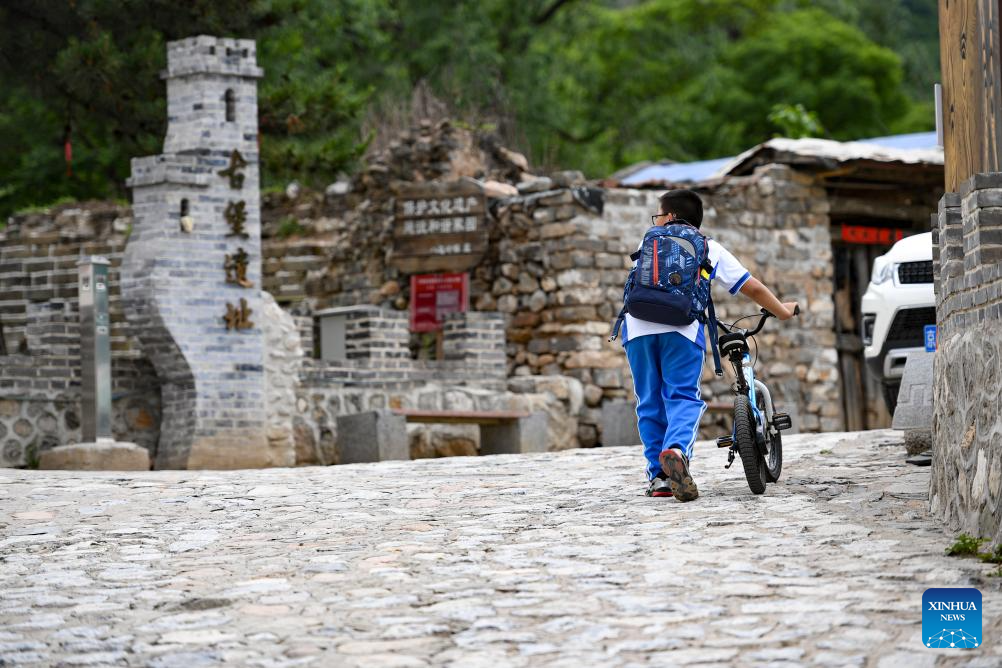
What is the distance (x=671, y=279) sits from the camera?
7.44m

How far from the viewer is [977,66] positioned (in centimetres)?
645

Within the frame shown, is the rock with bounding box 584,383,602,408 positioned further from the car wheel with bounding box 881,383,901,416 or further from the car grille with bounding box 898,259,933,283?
the car grille with bounding box 898,259,933,283

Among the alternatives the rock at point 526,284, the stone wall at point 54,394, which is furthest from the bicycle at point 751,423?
the rock at point 526,284

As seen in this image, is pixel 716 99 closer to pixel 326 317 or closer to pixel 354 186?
pixel 354 186

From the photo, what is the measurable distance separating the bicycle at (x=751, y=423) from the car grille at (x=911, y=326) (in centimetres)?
250

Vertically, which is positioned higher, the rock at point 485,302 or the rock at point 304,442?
the rock at point 485,302

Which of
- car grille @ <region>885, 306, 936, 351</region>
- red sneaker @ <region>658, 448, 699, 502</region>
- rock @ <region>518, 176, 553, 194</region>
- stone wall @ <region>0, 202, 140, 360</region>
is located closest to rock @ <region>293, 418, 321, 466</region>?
rock @ <region>518, 176, 553, 194</region>

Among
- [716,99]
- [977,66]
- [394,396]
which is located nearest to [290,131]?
[394,396]

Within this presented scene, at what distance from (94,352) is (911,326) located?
6.43 m

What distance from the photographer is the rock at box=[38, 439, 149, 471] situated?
40.0 feet

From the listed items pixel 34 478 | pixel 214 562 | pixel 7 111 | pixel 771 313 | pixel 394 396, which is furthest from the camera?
pixel 7 111

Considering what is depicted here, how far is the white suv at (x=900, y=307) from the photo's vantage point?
10.2 m

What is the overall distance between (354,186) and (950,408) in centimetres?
1285

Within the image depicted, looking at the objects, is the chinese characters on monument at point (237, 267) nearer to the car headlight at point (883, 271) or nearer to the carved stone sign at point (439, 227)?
the carved stone sign at point (439, 227)
